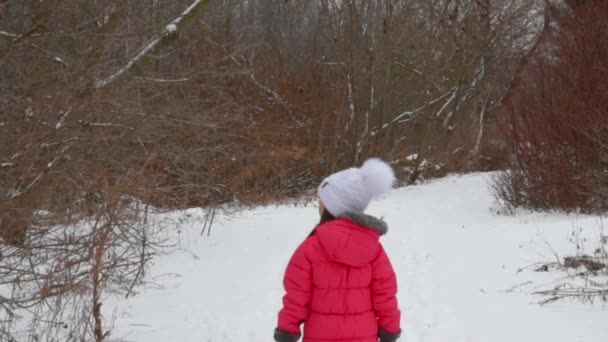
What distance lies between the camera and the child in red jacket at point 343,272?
10.8 feet

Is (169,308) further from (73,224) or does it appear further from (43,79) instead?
(43,79)

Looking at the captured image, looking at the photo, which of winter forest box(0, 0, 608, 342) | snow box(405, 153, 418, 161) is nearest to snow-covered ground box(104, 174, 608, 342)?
winter forest box(0, 0, 608, 342)

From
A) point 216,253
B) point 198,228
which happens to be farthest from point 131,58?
point 198,228

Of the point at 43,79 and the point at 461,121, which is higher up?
the point at 461,121

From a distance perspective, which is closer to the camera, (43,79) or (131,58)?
(43,79)

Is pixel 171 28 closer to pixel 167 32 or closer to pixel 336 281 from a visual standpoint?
pixel 167 32

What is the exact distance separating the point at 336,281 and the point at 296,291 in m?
0.20

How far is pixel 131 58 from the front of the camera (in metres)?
8.31

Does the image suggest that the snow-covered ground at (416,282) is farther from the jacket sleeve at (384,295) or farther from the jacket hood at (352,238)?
the jacket hood at (352,238)

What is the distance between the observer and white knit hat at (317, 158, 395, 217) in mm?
3354

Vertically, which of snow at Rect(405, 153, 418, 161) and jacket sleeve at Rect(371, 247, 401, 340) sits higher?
snow at Rect(405, 153, 418, 161)

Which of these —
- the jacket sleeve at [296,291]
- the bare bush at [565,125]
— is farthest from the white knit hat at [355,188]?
the bare bush at [565,125]

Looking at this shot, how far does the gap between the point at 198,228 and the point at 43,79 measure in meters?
6.14

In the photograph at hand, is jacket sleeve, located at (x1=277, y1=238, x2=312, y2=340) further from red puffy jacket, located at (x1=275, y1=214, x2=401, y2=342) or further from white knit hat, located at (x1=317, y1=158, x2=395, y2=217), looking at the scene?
white knit hat, located at (x1=317, y1=158, x2=395, y2=217)
